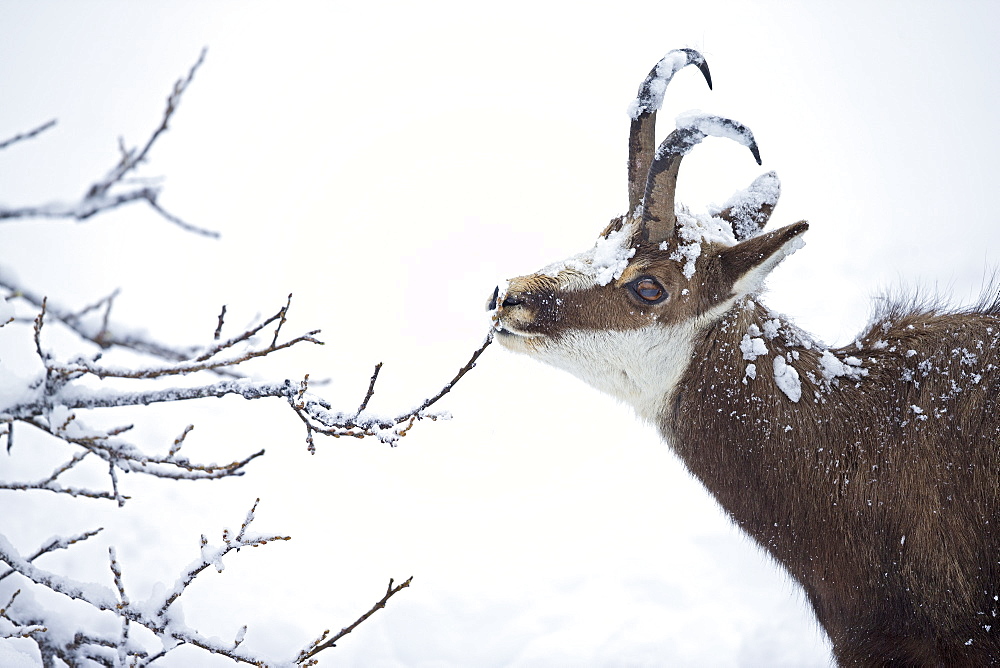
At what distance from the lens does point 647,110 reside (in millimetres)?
3900

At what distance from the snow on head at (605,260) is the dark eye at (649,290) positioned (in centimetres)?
11

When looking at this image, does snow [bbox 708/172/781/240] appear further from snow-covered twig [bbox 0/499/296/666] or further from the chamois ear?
snow-covered twig [bbox 0/499/296/666]

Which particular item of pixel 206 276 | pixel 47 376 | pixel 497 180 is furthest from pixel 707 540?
pixel 497 180

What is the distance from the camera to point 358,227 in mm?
17141

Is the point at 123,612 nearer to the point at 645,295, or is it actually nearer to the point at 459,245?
the point at 645,295

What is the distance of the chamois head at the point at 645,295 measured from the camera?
3727 millimetres

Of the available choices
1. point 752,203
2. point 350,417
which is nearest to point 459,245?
point 752,203

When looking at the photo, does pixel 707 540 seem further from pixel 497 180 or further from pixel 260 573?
pixel 497 180

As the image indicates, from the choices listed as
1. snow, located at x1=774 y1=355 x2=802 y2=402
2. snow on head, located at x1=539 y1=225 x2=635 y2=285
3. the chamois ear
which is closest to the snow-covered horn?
snow on head, located at x1=539 y1=225 x2=635 y2=285

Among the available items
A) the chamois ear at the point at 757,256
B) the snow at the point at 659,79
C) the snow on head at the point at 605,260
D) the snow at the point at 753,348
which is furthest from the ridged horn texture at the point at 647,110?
the snow at the point at 753,348

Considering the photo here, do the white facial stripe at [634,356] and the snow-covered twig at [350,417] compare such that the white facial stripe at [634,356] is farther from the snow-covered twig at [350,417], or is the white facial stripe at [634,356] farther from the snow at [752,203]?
the snow-covered twig at [350,417]

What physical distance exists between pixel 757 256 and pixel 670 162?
64 cm

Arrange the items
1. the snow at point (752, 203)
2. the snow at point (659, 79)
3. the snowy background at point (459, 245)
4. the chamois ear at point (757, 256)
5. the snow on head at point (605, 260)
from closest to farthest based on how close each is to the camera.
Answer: the chamois ear at point (757, 256) → the snow at point (659, 79) → the snow on head at point (605, 260) → the snow at point (752, 203) → the snowy background at point (459, 245)

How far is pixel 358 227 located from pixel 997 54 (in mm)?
17111
